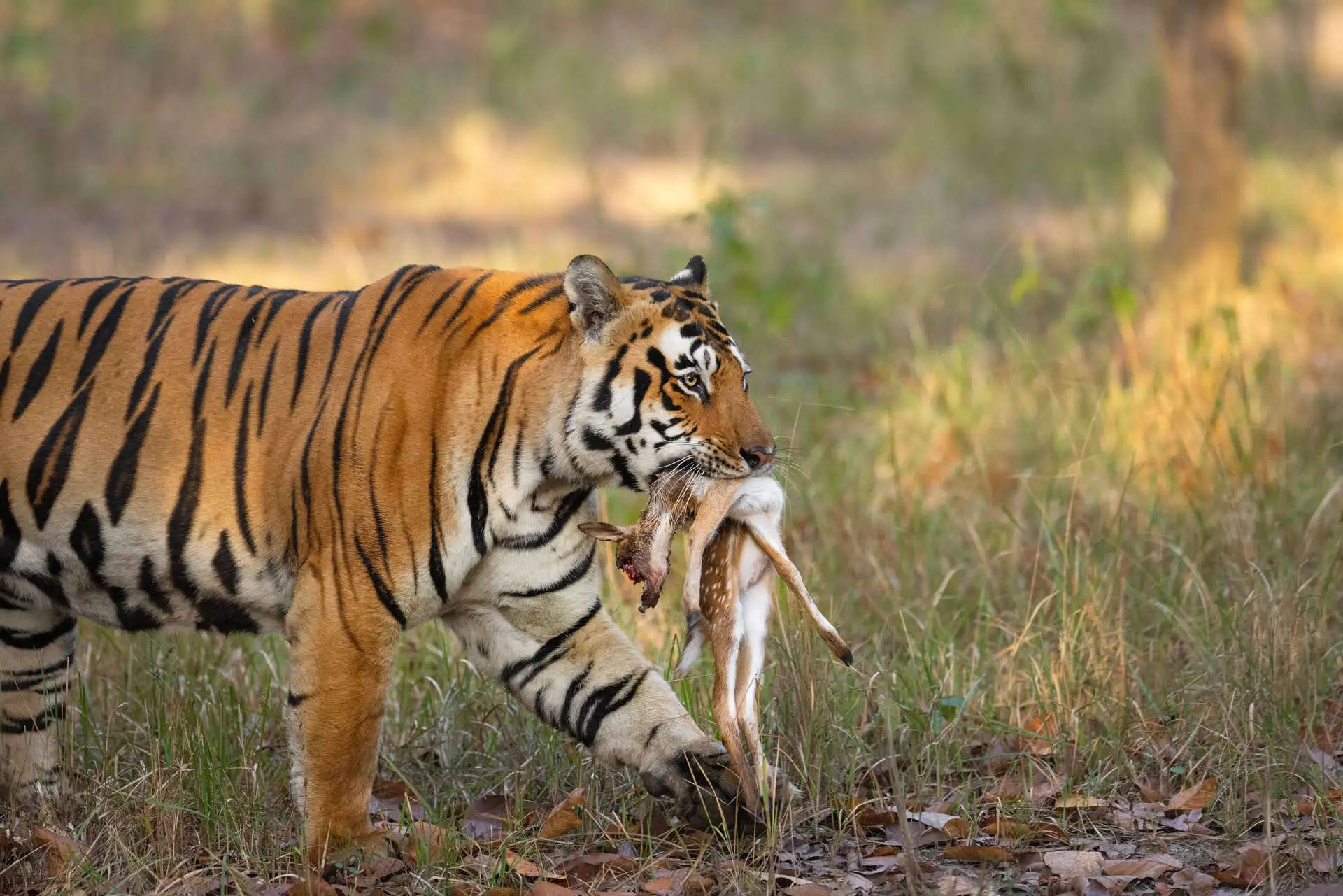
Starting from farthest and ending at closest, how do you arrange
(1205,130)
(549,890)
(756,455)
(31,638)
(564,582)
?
(1205,130), (31,638), (564,582), (756,455), (549,890)

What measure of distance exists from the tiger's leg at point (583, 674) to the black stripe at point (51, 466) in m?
0.84

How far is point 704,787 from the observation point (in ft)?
10.0

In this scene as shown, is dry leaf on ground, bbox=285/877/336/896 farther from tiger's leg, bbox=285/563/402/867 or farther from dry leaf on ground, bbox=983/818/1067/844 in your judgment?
dry leaf on ground, bbox=983/818/1067/844

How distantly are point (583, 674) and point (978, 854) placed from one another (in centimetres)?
86

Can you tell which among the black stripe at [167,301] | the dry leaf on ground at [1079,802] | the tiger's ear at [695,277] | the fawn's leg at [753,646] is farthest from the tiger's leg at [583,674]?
the black stripe at [167,301]

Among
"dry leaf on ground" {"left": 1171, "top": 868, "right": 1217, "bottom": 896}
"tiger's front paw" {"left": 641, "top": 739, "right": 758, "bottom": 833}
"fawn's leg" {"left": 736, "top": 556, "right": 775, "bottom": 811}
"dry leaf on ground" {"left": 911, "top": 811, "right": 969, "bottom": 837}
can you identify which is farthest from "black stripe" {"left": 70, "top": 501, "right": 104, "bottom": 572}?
"dry leaf on ground" {"left": 1171, "top": 868, "right": 1217, "bottom": 896}

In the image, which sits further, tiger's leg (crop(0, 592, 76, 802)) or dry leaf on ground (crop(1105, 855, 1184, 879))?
tiger's leg (crop(0, 592, 76, 802))

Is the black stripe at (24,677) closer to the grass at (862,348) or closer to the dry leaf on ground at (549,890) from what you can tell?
the grass at (862,348)

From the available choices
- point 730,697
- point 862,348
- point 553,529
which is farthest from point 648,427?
point 862,348

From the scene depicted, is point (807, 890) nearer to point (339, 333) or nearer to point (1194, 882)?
point (1194, 882)

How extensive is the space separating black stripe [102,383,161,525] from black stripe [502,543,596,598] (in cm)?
80

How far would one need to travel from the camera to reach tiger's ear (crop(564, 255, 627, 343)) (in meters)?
2.99

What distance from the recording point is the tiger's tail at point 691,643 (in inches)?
119

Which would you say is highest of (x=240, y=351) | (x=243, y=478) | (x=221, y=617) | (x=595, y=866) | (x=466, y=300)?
(x=466, y=300)
